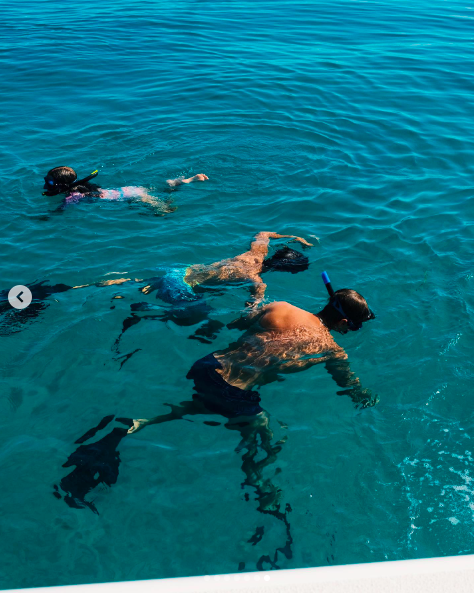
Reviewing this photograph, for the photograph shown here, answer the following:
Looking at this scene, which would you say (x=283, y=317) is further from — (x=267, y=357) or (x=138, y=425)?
(x=138, y=425)

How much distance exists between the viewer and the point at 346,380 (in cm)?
552

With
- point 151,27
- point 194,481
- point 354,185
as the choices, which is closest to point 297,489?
point 194,481

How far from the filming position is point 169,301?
6883 mm

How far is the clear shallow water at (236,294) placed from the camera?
450 centimetres

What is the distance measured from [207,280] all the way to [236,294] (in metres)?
0.41

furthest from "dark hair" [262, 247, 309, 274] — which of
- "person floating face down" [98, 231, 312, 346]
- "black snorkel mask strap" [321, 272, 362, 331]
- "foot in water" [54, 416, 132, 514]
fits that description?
"foot in water" [54, 416, 132, 514]

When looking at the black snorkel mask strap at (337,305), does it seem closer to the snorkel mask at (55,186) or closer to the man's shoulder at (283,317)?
the man's shoulder at (283,317)

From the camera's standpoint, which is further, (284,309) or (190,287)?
(190,287)

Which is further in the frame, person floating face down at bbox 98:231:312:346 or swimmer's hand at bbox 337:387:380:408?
person floating face down at bbox 98:231:312:346

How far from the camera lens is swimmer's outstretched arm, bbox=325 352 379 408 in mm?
5504

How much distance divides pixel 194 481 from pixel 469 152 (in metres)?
9.86

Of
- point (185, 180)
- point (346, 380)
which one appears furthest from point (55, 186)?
point (346, 380)

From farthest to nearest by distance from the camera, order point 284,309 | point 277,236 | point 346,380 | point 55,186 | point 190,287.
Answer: point 55,186, point 277,236, point 190,287, point 346,380, point 284,309

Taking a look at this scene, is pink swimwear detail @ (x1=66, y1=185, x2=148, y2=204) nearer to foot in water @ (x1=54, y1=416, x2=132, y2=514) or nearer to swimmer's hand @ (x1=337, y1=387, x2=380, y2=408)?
foot in water @ (x1=54, y1=416, x2=132, y2=514)
